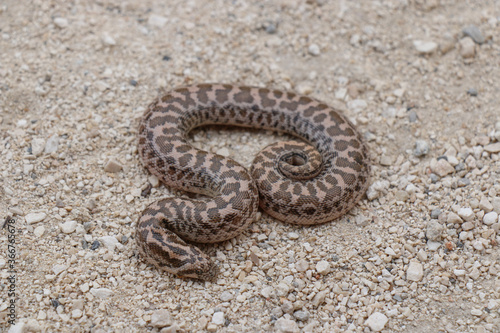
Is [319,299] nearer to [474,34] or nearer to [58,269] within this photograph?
[58,269]

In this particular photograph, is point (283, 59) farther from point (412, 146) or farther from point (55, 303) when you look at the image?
point (55, 303)

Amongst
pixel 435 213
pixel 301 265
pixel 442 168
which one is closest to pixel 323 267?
pixel 301 265

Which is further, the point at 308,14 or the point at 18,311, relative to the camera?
the point at 308,14

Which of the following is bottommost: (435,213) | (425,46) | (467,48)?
(435,213)

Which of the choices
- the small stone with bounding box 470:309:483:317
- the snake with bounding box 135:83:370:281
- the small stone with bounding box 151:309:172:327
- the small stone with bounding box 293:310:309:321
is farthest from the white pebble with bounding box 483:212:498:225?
the small stone with bounding box 151:309:172:327

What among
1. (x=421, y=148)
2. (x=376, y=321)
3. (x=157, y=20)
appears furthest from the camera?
(x=157, y=20)

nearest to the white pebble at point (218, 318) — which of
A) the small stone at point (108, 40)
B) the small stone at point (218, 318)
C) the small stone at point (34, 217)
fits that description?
the small stone at point (218, 318)

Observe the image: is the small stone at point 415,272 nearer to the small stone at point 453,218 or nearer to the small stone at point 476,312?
the small stone at point 476,312

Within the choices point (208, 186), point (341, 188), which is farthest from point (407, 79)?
point (208, 186)
